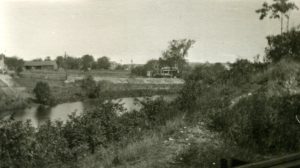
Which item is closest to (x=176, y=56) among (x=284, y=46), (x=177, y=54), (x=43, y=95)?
(x=177, y=54)

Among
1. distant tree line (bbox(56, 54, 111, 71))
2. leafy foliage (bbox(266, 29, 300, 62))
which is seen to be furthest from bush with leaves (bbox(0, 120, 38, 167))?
distant tree line (bbox(56, 54, 111, 71))

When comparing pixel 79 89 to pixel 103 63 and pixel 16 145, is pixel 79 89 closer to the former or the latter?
pixel 103 63

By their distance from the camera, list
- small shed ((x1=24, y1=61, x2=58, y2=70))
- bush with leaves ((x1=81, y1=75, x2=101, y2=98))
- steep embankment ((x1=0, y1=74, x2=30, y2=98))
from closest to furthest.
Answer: steep embankment ((x1=0, y1=74, x2=30, y2=98))
bush with leaves ((x1=81, y1=75, x2=101, y2=98))
small shed ((x1=24, y1=61, x2=58, y2=70))

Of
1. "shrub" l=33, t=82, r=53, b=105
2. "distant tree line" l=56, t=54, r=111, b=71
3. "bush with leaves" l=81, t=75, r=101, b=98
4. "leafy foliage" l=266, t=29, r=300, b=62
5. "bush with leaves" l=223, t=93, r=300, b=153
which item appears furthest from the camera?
"distant tree line" l=56, t=54, r=111, b=71

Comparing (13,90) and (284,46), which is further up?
(284,46)

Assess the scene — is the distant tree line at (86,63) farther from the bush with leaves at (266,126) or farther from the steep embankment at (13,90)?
the bush with leaves at (266,126)

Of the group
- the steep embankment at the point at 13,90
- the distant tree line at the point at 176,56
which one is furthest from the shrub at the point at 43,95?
the distant tree line at the point at 176,56

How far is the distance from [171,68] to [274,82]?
7562cm

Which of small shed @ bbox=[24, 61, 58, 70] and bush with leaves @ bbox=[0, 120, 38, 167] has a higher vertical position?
small shed @ bbox=[24, 61, 58, 70]

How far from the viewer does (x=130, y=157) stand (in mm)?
7480

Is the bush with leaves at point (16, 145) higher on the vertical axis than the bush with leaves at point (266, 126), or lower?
lower

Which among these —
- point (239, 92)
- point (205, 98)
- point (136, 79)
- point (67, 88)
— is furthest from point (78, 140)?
point (136, 79)

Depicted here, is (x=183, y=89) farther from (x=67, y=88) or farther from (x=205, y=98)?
(x=67, y=88)

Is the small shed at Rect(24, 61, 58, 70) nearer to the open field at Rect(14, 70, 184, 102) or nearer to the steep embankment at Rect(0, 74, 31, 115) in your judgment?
the open field at Rect(14, 70, 184, 102)
